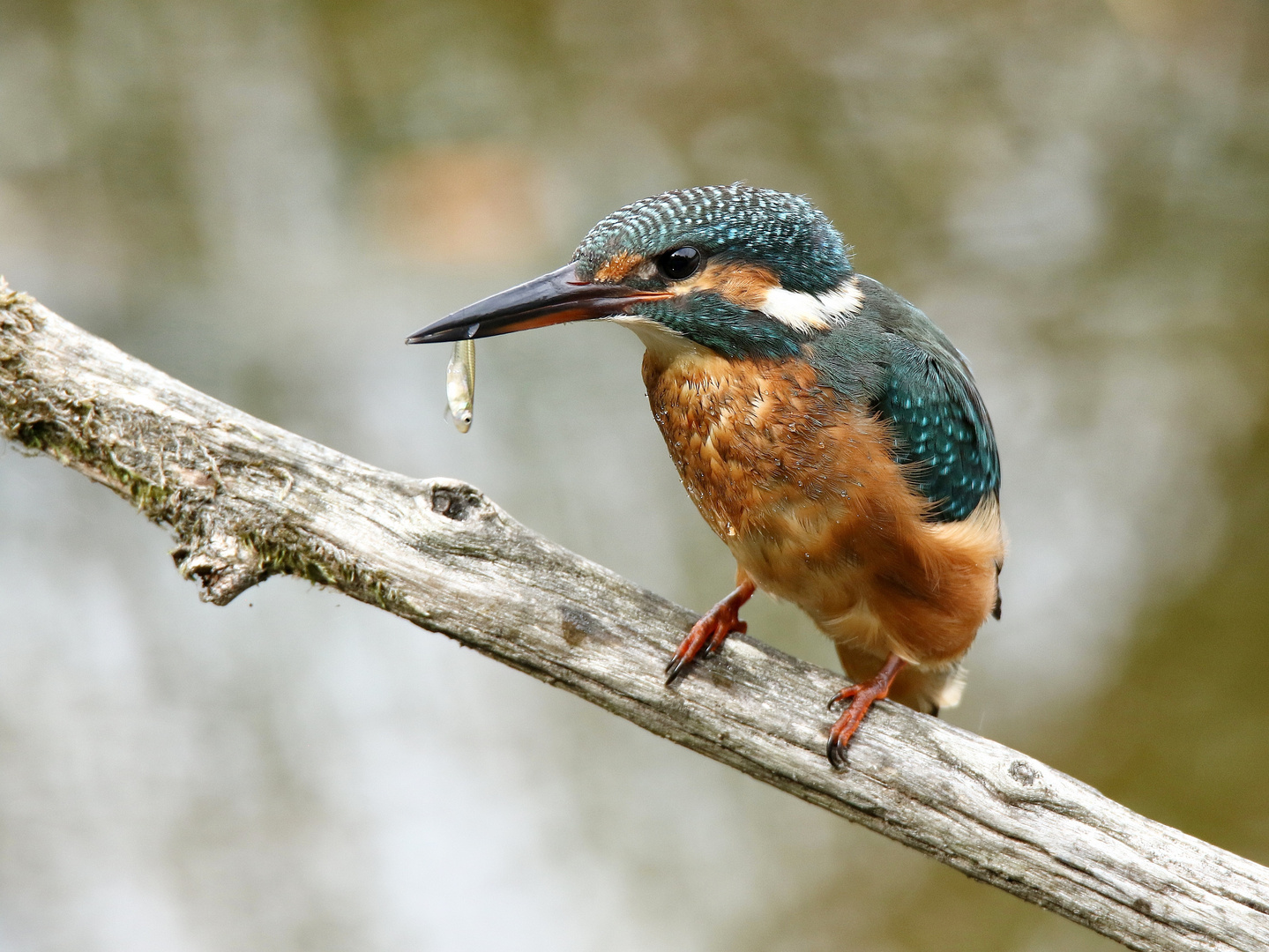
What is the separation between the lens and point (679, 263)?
80.0 inches

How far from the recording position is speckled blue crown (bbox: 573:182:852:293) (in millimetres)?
2010

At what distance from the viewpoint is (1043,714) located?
15.4 ft

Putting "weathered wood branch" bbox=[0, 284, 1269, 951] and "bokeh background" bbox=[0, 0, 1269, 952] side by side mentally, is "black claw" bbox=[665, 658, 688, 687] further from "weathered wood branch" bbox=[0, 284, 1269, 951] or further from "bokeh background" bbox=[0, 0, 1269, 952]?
"bokeh background" bbox=[0, 0, 1269, 952]

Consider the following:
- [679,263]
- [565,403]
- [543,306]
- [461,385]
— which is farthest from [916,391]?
[565,403]

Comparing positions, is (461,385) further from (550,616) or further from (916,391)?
(916,391)

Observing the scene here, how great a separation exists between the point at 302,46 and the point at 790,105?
2.48 metres

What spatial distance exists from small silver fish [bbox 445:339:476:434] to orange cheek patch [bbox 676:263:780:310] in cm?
43

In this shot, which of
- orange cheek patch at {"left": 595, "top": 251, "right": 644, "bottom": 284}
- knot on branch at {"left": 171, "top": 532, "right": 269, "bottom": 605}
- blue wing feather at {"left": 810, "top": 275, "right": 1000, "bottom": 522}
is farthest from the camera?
blue wing feather at {"left": 810, "top": 275, "right": 1000, "bottom": 522}

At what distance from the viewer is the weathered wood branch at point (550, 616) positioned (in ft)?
6.34

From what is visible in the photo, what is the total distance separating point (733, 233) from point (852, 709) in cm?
Answer: 97

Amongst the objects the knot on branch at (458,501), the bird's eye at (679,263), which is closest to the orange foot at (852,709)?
the knot on branch at (458,501)

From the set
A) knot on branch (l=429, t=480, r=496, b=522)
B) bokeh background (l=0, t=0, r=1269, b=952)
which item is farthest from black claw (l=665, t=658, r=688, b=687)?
bokeh background (l=0, t=0, r=1269, b=952)

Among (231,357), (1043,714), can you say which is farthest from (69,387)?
(1043,714)

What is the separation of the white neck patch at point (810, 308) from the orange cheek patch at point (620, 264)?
10.8 inches
